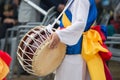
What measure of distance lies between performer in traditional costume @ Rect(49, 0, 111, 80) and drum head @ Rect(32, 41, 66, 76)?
5cm

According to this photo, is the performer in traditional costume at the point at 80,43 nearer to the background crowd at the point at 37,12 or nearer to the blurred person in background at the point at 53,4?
the background crowd at the point at 37,12

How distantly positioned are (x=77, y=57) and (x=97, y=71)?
0.71 feet

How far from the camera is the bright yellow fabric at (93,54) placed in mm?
4180

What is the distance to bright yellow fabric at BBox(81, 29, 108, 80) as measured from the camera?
4.18m

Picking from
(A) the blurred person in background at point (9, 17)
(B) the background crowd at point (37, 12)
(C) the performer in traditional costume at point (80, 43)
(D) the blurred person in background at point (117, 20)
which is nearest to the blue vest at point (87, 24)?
(C) the performer in traditional costume at point (80, 43)

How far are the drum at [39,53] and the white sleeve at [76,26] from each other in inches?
6.0

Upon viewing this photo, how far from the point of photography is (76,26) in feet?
13.3

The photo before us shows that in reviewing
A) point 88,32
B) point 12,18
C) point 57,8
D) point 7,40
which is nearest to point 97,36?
point 88,32

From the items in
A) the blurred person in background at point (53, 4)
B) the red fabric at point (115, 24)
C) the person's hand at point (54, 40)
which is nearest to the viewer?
the person's hand at point (54, 40)

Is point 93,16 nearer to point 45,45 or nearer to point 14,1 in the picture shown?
point 45,45

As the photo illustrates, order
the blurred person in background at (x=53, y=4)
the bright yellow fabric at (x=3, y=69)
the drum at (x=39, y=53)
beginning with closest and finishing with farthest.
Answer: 1. the drum at (x=39, y=53)
2. the bright yellow fabric at (x=3, y=69)
3. the blurred person in background at (x=53, y=4)

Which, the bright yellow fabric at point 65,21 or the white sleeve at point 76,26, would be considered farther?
the bright yellow fabric at point 65,21

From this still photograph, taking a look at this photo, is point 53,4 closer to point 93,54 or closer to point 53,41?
point 93,54

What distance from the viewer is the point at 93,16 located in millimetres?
4172
